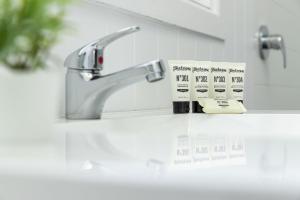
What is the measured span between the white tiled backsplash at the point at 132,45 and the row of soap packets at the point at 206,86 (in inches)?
4.1

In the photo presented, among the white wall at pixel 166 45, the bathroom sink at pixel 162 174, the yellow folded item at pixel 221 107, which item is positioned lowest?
the bathroom sink at pixel 162 174

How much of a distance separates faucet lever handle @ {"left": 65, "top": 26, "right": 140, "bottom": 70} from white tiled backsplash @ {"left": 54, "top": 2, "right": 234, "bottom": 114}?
0.06 m

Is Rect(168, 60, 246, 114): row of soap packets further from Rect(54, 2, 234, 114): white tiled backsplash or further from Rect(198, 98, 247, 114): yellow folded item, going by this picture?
Rect(54, 2, 234, 114): white tiled backsplash

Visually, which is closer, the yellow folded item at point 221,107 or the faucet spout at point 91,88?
the faucet spout at point 91,88

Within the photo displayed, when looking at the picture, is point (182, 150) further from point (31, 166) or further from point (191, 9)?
point (191, 9)

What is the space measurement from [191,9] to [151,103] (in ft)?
0.90

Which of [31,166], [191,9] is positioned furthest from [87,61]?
[191,9]

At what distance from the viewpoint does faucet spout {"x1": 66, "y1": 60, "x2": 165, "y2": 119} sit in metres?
0.69

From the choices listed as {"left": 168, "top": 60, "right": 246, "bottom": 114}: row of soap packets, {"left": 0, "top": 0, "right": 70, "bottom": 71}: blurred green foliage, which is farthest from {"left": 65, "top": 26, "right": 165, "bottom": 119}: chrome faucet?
{"left": 0, "top": 0, "right": 70, "bottom": 71}: blurred green foliage

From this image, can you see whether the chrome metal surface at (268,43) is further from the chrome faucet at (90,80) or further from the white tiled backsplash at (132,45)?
the chrome faucet at (90,80)

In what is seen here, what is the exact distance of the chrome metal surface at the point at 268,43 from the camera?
1697 mm

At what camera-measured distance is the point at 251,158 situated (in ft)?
1.11

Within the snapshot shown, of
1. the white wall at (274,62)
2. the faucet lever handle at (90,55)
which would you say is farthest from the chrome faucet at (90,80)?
the white wall at (274,62)

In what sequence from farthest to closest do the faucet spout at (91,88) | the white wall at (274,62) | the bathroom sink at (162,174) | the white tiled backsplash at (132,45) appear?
1. the white wall at (274,62)
2. the white tiled backsplash at (132,45)
3. the faucet spout at (91,88)
4. the bathroom sink at (162,174)
